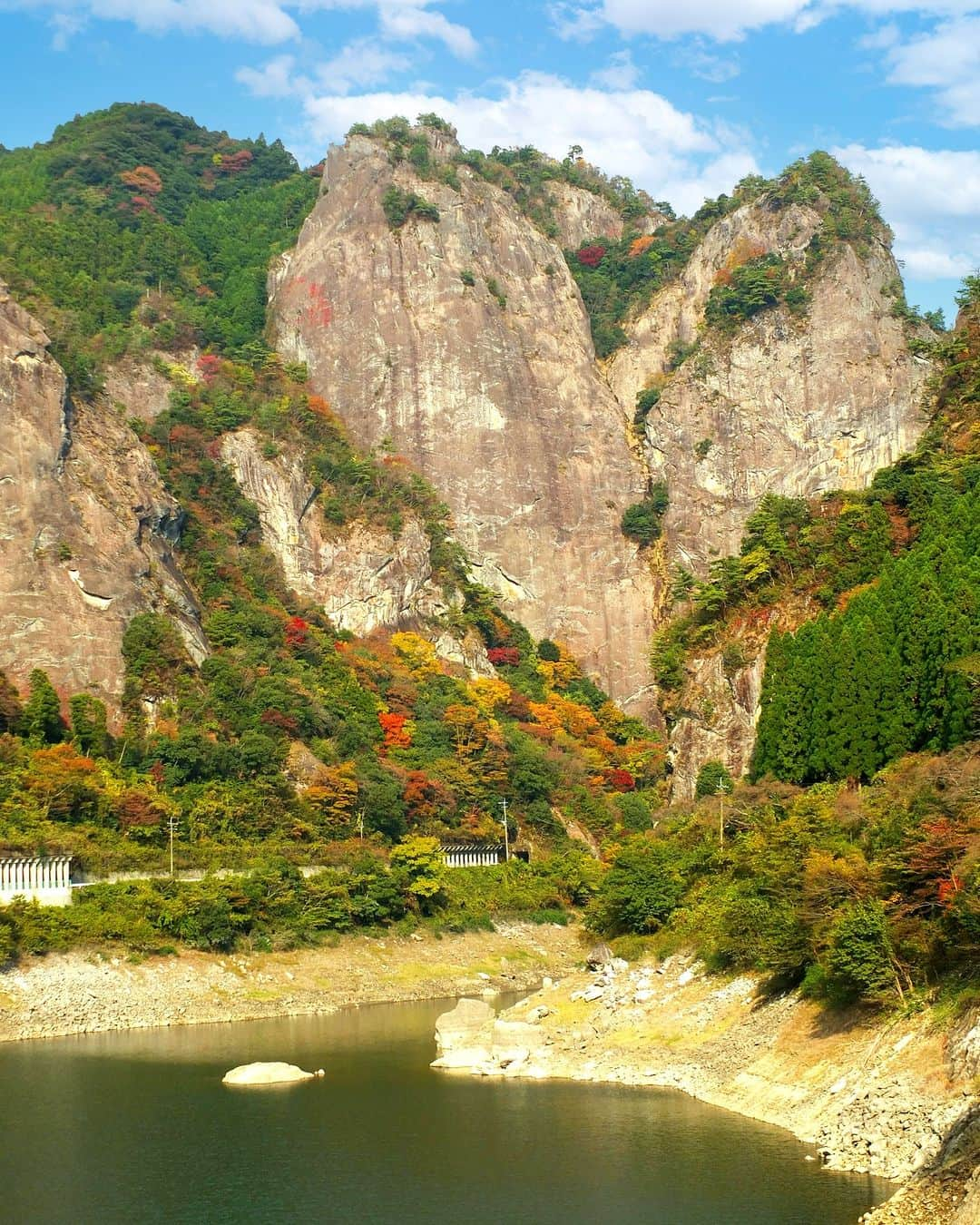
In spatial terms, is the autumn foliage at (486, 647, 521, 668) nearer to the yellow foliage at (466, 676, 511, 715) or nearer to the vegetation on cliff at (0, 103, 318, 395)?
the yellow foliage at (466, 676, 511, 715)

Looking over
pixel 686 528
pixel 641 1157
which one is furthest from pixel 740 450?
pixel 641 1157

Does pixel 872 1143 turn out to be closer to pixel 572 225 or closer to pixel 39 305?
pixel 39 305

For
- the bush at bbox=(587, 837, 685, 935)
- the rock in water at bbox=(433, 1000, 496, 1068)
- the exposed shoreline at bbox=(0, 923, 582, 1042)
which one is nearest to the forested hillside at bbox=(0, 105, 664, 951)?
the exposed shoreline at bbox=(0, 923, 582, 1042)

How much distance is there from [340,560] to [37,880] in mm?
46450

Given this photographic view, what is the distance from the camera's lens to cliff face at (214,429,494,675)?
102375 millimetres

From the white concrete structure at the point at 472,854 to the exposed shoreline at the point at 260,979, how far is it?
6644 millimetres

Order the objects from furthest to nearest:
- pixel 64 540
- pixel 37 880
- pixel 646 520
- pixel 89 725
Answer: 1. pixel 646 520
2. pixel 64 540
3. pixel 89 725
4. pixel 37 880

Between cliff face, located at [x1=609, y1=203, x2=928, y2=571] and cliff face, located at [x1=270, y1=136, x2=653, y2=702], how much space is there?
4.77 meters

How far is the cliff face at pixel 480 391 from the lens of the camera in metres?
114

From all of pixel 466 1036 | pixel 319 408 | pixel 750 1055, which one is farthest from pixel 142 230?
pixel 750 1055

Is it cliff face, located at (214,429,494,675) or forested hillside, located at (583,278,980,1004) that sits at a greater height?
cliff face, located at (214,429,494,675)

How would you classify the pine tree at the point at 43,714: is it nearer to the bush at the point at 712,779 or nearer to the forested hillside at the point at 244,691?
the forested hillside at the point at 244,691

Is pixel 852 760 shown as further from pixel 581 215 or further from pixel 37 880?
pixel 581 215

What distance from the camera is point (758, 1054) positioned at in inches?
1523
